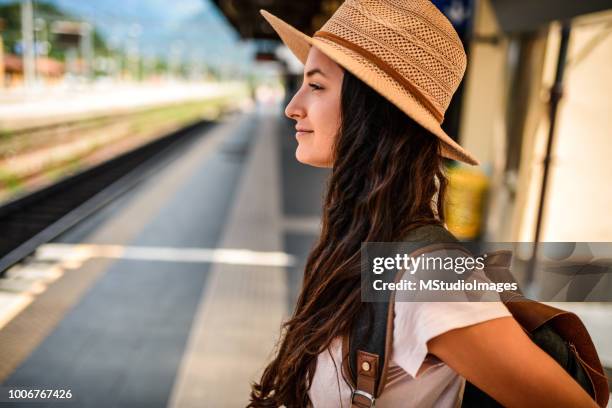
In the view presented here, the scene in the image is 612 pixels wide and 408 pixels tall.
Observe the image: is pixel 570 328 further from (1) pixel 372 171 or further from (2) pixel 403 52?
(2) pixel 403 52

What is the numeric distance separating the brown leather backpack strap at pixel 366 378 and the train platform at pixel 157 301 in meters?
2.06

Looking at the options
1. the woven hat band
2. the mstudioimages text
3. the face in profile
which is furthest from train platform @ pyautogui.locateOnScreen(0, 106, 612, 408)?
the mstudioimages text

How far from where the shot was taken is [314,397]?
1.07m

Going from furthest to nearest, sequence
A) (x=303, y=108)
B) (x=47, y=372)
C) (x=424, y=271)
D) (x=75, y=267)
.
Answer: (x=75, y=267), (x=47, y=372), (x=303, y=108), (x=424, y=271)

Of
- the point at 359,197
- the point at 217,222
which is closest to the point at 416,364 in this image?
the point at 359,197

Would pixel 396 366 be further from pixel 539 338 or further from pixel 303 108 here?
pixel 303 108

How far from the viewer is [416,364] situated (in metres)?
0.85

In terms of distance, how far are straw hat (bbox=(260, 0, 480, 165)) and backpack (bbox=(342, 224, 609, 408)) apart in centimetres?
25

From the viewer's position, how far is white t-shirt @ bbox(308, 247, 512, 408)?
82cm

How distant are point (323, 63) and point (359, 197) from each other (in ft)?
0.93

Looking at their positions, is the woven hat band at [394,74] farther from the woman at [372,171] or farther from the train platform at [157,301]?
the train platform at [157,301]

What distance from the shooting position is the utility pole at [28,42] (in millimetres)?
5512

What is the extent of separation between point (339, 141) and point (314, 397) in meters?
0.53

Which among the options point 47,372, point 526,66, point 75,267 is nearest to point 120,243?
point 75,267
